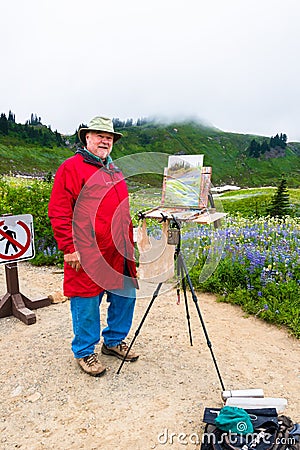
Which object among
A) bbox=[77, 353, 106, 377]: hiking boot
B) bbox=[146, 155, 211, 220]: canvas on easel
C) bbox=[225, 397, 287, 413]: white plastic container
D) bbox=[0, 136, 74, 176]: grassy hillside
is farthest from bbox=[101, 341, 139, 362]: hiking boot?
bbox=[0, 136, 74, 176]: grassy hillside

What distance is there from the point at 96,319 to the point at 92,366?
502 millimetres

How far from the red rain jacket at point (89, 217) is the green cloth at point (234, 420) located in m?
1.56

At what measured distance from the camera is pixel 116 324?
14.6ft

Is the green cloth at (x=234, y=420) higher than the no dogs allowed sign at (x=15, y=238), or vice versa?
the no dogs allowed sign at (x=15, y=238)

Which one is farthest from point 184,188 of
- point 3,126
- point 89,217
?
point 3,126

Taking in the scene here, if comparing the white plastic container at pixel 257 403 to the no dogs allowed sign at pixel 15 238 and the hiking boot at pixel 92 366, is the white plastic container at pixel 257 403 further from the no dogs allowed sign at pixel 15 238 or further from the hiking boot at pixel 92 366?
the no dogs allowed sign at pixel 15 238

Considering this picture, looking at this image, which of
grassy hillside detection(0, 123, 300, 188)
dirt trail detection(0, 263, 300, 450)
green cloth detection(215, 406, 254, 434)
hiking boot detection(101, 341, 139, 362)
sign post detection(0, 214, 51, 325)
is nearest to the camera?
green cloth detection(215, 406, 254, 434)

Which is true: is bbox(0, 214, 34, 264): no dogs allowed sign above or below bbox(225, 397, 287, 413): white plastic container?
above

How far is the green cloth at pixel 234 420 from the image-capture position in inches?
121

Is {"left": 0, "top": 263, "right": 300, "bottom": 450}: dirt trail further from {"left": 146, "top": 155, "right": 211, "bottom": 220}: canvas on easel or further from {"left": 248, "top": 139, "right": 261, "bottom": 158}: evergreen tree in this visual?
{"left": 248, "top": 139, "right": 261, "bottom": 158}: evergreen tree

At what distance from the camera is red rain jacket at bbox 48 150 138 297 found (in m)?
3.77

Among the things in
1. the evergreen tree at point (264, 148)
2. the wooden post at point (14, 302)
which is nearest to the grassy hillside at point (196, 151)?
the evergreen tree at point (264, 148)

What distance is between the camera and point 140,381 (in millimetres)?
4145

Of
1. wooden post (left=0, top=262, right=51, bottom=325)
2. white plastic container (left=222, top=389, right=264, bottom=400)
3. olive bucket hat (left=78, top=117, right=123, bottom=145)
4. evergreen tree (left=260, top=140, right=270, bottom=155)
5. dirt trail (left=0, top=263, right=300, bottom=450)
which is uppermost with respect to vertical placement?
evergreen tree (left=260, top=140, right=270, bottom=155)
